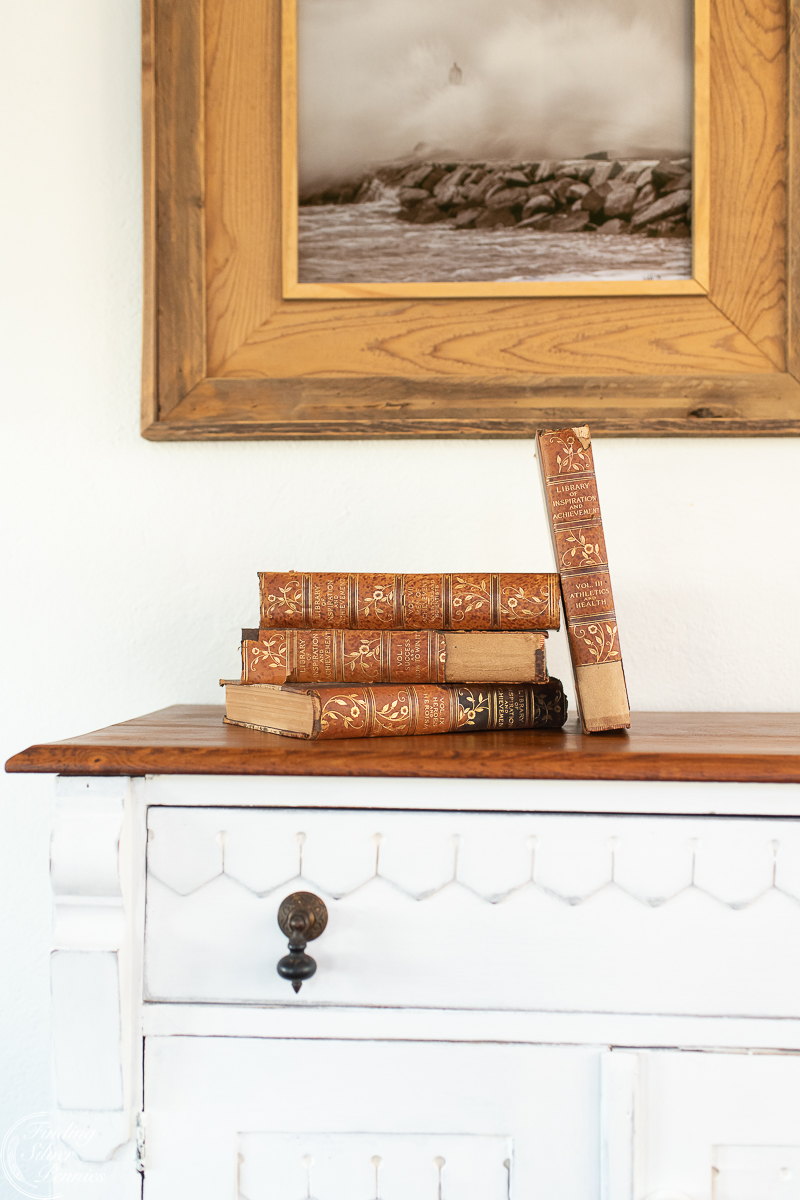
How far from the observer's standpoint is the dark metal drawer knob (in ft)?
1.81

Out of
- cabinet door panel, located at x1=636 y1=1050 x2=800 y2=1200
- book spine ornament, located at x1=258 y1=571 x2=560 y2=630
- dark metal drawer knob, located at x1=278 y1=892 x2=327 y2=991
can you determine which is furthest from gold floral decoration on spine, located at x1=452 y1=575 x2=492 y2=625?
cabinet door panel, located at x1=636 y1=1050 x2=800 y2=1200

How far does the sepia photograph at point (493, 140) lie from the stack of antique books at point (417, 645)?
19.4 inches

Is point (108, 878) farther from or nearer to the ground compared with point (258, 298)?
nearer to the ground

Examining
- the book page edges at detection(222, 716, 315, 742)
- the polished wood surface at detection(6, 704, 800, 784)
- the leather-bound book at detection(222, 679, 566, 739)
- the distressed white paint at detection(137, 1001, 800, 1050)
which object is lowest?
the distressed white paint at detection(137, 1001, 800, 1050)

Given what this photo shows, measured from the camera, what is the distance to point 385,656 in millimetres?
678

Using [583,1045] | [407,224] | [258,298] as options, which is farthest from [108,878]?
[407,224]

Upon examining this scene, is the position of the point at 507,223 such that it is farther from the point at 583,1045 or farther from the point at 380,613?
the point at 583,1045

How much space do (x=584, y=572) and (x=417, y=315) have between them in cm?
48

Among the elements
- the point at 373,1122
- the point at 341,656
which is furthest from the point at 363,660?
the point at 373,1122

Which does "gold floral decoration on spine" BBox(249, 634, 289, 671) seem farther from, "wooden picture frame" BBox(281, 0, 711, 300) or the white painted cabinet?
"wooden picture frame" BBox(281, 0, 711, 300)

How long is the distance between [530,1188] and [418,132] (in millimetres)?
1138

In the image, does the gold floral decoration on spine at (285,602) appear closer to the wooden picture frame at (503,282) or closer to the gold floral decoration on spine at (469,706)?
the gold floral decoration on spine at (469,706)

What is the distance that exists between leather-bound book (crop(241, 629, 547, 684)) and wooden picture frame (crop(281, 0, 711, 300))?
512mm

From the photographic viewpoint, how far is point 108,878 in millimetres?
571
